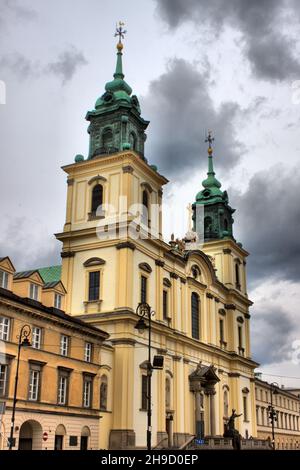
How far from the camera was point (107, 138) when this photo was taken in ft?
170

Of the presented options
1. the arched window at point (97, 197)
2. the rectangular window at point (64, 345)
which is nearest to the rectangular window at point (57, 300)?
the rectangular window at point (64, 345)

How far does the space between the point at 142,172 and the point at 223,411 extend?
78.9 ft

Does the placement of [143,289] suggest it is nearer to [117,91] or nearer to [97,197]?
[97,197]

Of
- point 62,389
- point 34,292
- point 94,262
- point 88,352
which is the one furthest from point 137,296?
point 62,389

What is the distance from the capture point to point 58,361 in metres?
34.3

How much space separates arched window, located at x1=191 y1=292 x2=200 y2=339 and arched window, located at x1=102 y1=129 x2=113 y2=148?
15751 millimetres

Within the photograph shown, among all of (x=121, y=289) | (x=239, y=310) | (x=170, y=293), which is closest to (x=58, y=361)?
(x=121, y=289)

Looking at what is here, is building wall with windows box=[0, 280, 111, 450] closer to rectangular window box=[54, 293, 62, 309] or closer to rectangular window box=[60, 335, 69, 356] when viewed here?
rectangular window box=[60, 335, 69, 356]

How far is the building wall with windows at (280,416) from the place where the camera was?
75.4 meters

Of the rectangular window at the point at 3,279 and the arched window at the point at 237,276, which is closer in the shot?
the rectangular window at the point at 3,279

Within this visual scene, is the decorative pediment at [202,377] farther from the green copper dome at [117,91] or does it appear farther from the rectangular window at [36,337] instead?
the green copper dome at [117,91]

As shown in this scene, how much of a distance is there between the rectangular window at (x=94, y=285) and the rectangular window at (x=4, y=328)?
1421 centimetres

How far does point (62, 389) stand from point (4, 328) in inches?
232
